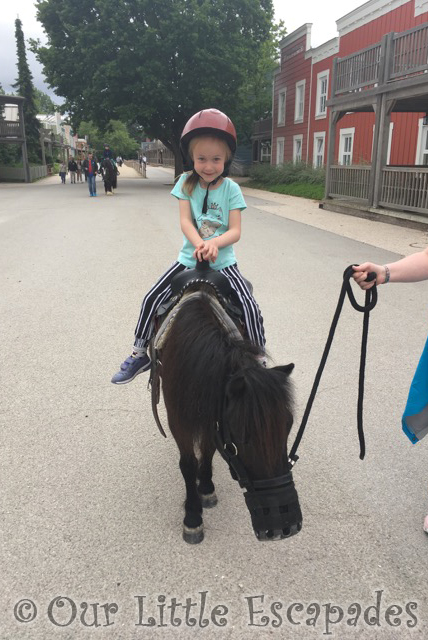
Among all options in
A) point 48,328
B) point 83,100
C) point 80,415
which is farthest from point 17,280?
point 83,100

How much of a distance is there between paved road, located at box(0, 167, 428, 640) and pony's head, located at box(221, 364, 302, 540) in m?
0.60

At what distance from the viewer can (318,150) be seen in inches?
1121

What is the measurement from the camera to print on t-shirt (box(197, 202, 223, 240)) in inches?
116

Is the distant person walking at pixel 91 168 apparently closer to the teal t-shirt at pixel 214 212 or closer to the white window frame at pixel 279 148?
→ the white window frame at pixel 279 148

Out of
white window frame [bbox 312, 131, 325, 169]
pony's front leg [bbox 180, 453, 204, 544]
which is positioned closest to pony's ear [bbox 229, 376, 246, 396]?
pony's front leg [bbox 180, 453, 204, 544]

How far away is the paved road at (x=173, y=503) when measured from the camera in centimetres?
216

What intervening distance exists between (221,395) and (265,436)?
0.25m

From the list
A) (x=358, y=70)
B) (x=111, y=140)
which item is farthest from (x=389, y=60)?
(x=111, y=140)

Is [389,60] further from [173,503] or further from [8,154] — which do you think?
[8,154]

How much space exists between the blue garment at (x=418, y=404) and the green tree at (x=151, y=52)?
2875 cm

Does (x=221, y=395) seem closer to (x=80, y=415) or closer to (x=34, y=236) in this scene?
(x=80, y=415)

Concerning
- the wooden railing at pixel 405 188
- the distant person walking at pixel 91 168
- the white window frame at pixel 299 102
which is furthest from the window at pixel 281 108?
the wooden railing at pixel 405 188

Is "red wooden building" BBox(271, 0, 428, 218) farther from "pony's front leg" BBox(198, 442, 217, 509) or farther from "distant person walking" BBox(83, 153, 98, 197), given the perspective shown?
"pony's front leg" BBox(198, 442, 217, 509)

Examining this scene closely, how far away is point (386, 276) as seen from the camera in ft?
7.51
